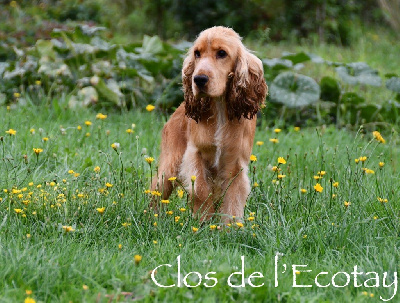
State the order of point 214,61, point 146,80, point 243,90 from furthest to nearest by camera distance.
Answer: point 146,80, point 243,90, point 214,61

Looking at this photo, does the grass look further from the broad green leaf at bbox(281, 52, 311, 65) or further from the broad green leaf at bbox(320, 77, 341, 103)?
the broad green leaf at bbox(281, 52, 311, 65)

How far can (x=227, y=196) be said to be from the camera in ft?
14.1

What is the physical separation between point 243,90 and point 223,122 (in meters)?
0.27

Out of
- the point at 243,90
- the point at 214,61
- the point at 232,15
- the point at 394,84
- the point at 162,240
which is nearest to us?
the point at 162,240

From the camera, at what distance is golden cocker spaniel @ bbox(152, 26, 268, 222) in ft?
13.7

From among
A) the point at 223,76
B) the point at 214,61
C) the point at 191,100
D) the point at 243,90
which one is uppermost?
the point at 214,61

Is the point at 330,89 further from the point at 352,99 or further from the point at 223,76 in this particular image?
the point at 223,76

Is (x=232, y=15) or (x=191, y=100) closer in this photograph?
(x=191, y=100)

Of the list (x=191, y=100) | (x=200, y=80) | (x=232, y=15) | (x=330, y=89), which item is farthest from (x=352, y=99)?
(x=232, y=15)

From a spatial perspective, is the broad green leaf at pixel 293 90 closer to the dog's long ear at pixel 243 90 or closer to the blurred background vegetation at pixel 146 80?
the blurred background vegetation at pixel 146 80

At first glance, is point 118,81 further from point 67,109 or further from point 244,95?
point 244,95

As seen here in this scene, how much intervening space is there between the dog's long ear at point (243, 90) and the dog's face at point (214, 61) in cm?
5

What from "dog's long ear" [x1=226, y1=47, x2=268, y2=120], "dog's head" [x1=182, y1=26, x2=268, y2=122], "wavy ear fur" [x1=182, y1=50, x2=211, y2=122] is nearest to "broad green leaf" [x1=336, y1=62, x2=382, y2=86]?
"dog's head" [x1=182, y1=26, x2=268, y2=122]

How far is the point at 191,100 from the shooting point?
432 centimetres
